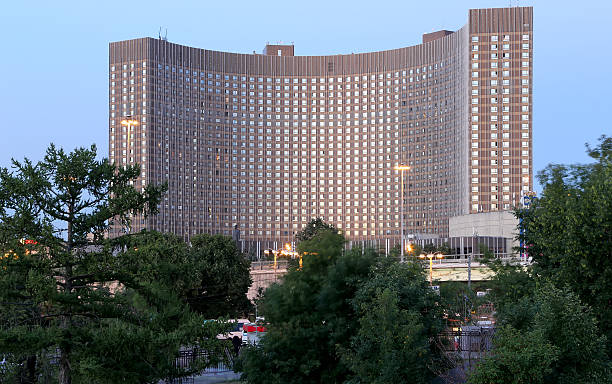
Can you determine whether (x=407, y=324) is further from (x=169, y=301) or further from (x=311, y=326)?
(x=169, y=301)

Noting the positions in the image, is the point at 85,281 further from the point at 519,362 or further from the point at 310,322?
the point at 519,362

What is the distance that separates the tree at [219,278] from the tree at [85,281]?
6024cm

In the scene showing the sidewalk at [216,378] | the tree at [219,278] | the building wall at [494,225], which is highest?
the building wall at [494,225]

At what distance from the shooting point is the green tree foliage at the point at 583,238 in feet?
117

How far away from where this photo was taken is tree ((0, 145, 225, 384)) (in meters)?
27.7

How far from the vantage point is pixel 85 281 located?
30.2m

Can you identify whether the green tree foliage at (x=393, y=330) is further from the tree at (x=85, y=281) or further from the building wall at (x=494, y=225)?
the building wall at (x=494, y=225)

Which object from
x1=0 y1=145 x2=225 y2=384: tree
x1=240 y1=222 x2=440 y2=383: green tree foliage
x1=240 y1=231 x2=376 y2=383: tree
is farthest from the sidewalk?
x1=0 y1=145 x2=225 y2=384: tree

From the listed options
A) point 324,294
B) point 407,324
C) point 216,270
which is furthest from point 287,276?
point 216,270

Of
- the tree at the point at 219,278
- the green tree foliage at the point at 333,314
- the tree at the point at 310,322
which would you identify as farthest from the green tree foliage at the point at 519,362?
the tree at the point at 219,278

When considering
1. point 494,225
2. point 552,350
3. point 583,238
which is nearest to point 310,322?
point 552,350

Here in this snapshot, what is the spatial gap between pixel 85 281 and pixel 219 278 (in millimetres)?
65662

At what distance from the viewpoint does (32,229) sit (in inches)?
1124

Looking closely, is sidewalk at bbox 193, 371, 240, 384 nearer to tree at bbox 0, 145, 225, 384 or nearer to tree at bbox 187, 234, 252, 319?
tree at bbox 0, 145, 225, 384
